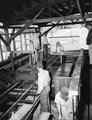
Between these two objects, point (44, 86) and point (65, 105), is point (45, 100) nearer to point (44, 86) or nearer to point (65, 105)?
point (44, 86)

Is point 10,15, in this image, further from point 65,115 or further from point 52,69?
point 52,69

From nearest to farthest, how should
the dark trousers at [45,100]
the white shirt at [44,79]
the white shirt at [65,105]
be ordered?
the white shirt at [65,105] < the white shirt at [44,79] < the dark trousers at [45,100]

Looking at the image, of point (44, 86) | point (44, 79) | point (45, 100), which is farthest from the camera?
point (45, 100)

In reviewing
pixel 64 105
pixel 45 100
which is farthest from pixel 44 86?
pixel 64 105

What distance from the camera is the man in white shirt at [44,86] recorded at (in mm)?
5344

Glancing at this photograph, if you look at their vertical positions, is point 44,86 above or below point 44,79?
below

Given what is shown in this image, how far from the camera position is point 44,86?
5453 mm

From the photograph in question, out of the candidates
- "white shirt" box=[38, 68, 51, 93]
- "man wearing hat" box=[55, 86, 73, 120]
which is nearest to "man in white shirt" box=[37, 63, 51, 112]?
"white shirt" box=[38, 68, 51, 93]

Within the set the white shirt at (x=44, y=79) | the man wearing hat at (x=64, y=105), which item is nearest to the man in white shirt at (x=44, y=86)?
the white shirt at (x=44, y=79)

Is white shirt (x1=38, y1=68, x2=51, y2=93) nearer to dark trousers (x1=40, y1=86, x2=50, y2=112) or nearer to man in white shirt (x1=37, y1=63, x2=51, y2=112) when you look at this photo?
man in white shirt (x1=37, y1=63, x2=51, y2=112)

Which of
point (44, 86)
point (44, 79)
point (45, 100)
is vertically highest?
point (44, 79)

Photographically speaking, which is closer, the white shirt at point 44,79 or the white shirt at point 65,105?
the white shirt at point 65,105

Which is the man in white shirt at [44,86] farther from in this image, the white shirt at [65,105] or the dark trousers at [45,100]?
the white shirt at [65,105]

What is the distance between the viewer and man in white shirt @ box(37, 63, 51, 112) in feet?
17.5
